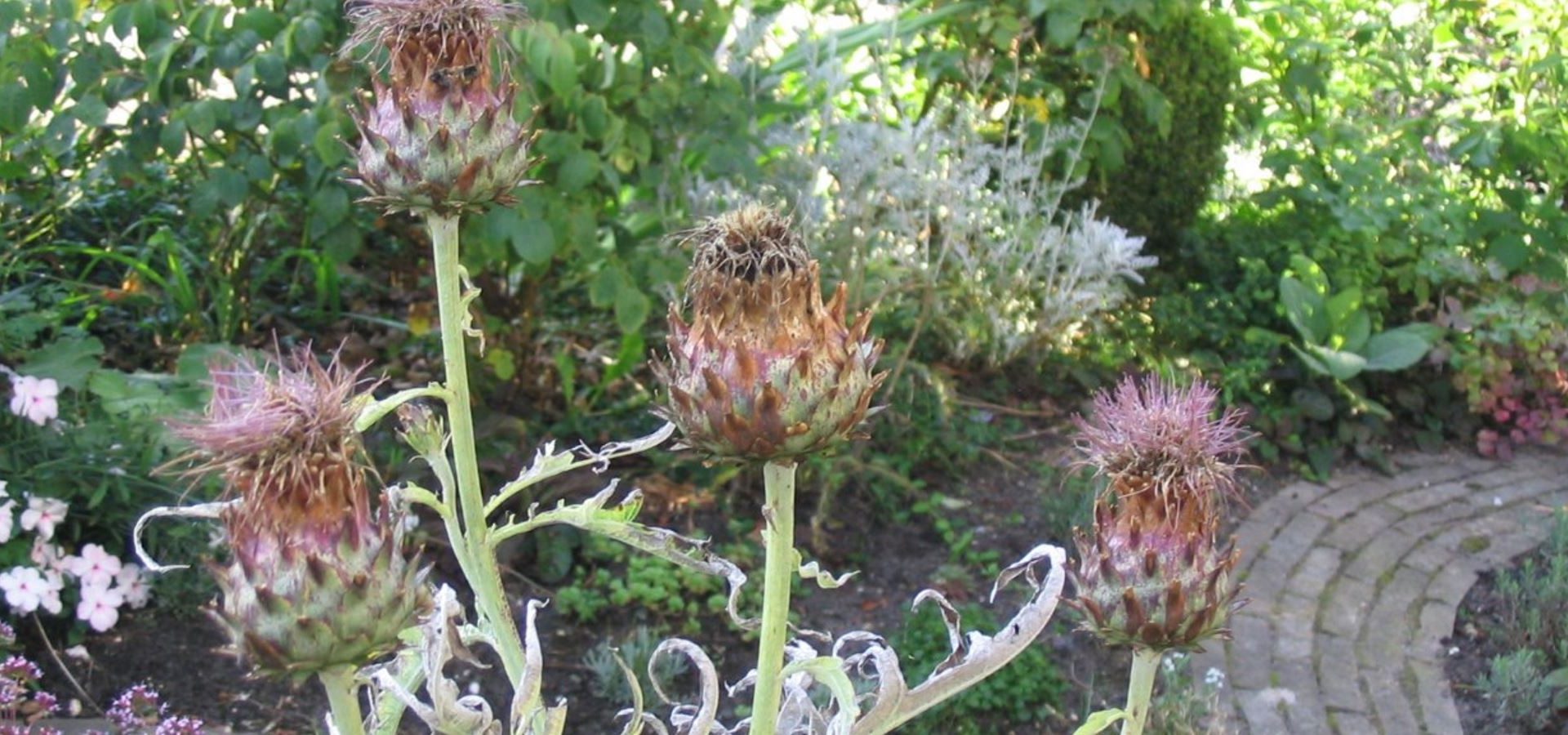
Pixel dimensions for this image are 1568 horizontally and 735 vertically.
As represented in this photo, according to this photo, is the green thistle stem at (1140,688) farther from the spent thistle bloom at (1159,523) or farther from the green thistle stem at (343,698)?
the green thistle stem at (343,698)

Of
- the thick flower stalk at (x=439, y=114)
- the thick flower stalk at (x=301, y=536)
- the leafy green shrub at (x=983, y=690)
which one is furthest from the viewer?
the leafy green shrub at (x=983, y=690)

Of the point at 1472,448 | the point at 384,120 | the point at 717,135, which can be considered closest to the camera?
the point at 384,120

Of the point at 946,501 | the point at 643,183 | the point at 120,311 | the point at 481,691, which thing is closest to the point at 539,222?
the point at 643,183

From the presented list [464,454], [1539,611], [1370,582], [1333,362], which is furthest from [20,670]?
[1333,362]

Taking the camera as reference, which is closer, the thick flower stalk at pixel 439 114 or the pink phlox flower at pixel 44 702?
the thick flower stalk at pixel 439 114

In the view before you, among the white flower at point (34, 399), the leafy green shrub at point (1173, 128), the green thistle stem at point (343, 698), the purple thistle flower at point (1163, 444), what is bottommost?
the white flower at point (34, 399)

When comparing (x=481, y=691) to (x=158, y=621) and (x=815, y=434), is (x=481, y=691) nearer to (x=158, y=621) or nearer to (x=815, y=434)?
(x=158, y=621)

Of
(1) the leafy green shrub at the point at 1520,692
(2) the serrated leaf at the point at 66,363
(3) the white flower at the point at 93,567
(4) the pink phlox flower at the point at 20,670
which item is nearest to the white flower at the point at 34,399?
(2) the serrated leaf at the point at 66,363

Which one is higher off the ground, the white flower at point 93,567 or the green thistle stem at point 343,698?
the green thistle stem at point 343,698

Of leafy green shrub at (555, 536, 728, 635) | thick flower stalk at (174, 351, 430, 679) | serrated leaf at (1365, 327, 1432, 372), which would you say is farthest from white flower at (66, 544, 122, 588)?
serrated leaf at (1365, 327, 1432, 372)
